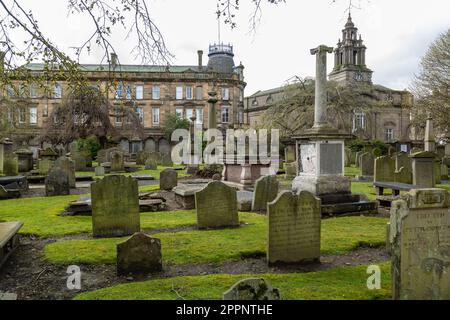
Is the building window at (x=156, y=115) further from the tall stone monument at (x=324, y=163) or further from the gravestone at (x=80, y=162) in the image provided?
the tall stone monument at (x=324, y=163)

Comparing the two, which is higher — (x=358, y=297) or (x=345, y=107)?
(x=345, y=107)

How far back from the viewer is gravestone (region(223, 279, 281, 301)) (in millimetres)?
3043

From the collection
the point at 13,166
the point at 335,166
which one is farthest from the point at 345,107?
the point at 13,166

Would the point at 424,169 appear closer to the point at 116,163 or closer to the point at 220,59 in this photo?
the point at 116,163

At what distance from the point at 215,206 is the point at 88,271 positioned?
3.27 meters

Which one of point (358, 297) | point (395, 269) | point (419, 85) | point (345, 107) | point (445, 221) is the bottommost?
point (358, 297)

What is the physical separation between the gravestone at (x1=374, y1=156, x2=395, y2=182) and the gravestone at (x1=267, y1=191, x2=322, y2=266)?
31.5 feet

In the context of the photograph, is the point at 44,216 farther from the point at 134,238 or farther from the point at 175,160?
the point at 175,160

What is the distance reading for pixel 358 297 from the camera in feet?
14.6

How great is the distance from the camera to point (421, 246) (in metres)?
4.08

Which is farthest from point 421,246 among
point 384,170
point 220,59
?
point 220,59

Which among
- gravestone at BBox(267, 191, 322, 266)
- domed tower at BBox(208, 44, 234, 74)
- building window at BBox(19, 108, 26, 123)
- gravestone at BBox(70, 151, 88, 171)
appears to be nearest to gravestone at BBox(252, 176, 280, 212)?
gravestone at BBox(267, 191, 322, 266)

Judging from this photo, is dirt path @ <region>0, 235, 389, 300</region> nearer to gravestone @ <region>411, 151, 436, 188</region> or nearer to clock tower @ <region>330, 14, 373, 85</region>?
gravestone @ <region>411, 151, 436, 188</region>

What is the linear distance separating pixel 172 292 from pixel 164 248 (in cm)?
208
